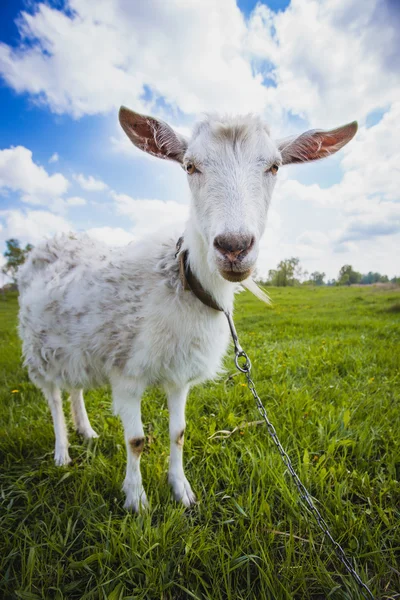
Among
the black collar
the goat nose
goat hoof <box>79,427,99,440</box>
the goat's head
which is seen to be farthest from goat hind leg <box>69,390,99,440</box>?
the goat nose

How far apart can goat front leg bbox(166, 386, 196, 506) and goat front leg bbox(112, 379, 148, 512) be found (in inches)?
9.0

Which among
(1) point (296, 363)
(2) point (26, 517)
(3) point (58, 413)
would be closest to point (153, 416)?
(3) point (58, 413)

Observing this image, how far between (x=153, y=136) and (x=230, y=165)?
2.53ft

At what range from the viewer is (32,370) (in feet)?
9.38

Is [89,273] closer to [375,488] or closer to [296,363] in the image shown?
[375,488]

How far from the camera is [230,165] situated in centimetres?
173

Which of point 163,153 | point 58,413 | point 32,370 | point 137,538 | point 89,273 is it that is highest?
point 163,153

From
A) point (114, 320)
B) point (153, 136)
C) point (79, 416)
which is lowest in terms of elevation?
point (79, 416)

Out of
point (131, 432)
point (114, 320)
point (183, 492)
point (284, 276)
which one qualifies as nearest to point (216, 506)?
point (183, 492)

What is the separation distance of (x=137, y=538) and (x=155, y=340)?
1.12 m

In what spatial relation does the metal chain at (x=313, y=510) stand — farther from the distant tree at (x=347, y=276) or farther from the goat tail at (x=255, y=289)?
the distant tree at (x=347, y=276)

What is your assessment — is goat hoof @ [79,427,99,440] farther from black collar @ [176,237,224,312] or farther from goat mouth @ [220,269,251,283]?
goat mouth @ [220,269,251,283]

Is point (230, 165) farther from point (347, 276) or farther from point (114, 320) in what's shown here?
point (347, 276)

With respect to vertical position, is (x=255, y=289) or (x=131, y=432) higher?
(x=255, y=289)
